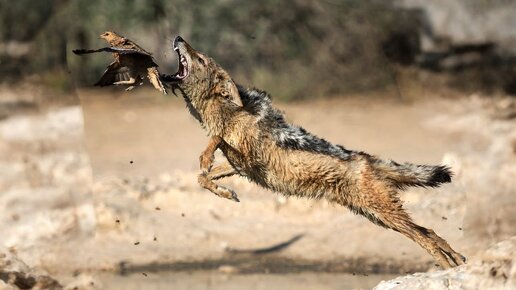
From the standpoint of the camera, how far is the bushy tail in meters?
7.42

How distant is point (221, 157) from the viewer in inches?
502

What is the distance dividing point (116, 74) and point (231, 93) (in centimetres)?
86

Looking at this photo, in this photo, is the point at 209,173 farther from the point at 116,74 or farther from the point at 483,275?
the point at 483,275

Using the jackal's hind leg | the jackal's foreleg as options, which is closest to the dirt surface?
the jackal's hind leg

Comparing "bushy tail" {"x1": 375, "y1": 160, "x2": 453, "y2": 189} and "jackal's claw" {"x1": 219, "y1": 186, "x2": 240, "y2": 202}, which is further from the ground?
"bushy tail" {"x1": 375, "y1": 160, "x2": 453, "y2": 189}

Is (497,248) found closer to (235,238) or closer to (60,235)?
(235,238)

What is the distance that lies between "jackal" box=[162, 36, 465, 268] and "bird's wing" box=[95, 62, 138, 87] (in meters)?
0.32

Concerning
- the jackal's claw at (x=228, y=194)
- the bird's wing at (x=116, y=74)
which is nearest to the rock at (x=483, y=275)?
the jackal's claw at (x=228, y=194)

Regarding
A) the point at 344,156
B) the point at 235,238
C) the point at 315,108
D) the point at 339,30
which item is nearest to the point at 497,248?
the point at 344,156

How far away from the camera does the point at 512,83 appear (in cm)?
1612

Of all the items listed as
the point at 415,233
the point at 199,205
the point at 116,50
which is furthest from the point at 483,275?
the point at 199,205

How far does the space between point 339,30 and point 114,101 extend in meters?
3.83

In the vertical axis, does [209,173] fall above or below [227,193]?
above

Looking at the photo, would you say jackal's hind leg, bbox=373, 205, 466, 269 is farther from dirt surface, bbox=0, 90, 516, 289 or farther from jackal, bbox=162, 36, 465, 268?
dirt surface, bbox=0, 90, 516, 289
